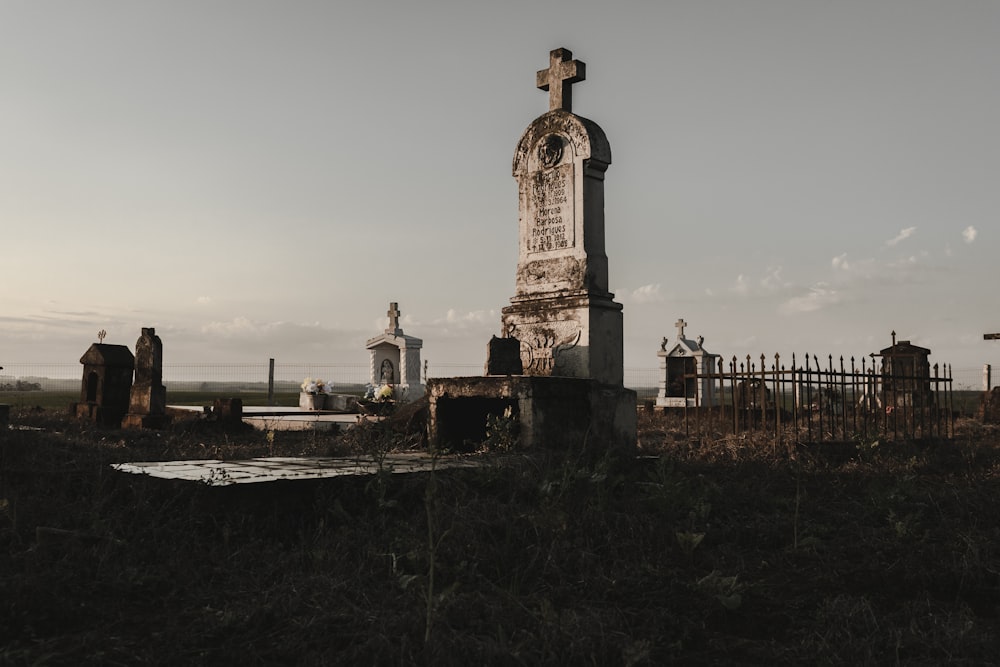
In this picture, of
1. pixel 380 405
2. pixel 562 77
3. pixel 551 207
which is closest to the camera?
pixel 551 207

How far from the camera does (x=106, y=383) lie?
44.4 feet

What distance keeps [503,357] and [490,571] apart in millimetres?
4084

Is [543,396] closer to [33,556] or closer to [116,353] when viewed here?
[33,556]

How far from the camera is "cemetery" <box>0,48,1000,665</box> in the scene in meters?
3.31

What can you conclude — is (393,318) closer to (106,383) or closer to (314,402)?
(314,402)

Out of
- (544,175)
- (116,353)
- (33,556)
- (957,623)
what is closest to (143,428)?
(116,353)

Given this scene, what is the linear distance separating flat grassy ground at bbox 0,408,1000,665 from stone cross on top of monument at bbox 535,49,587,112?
4.22 metres

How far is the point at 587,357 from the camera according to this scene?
26.5 ft

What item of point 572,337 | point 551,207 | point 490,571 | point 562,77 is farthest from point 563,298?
point 490,571

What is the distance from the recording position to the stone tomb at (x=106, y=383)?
13500mm

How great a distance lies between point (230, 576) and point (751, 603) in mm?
2554

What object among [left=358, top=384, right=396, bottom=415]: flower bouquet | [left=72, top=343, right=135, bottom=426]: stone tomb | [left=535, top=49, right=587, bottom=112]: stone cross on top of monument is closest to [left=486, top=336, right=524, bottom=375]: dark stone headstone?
[left=535, top=49, right=587, bottom=112]: stone cross on top of monument

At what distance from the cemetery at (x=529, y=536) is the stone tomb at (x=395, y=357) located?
14.2 meters

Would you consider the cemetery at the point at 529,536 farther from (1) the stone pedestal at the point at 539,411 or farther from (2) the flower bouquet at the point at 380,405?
(2) the flower bouquet at the point at 380,405
